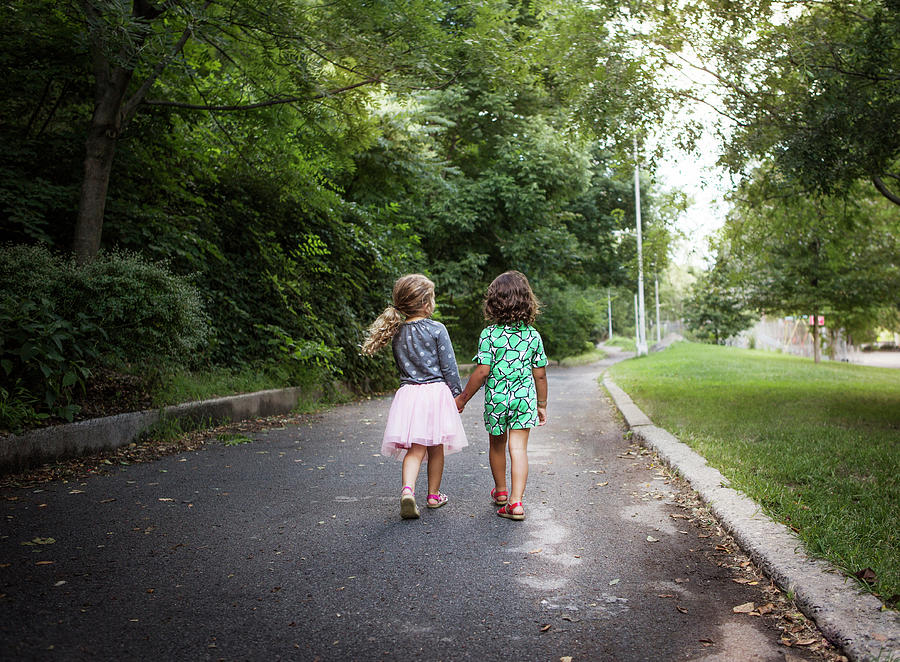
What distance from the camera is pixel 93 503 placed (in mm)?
4477

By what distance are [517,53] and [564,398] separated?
22.1 feet

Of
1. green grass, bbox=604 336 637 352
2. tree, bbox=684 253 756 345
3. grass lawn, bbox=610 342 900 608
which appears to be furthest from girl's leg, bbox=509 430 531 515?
green grass, bbox=604 336 637 352

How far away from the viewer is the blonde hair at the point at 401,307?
4684mm

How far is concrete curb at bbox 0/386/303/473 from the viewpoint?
5.04m

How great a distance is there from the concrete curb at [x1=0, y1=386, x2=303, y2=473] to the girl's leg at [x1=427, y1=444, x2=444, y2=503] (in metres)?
3.12

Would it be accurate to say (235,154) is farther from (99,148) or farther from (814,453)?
(814,453)

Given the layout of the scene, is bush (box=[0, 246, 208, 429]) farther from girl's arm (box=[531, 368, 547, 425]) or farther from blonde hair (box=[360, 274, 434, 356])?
girl's arm (box=[531, 368, 547, 425])

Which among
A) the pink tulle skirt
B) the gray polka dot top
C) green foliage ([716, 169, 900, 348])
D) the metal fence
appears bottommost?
the metal fence

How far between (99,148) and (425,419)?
5.22 m

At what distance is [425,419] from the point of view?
4535 mm

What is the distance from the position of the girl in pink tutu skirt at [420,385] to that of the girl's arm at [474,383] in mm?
65

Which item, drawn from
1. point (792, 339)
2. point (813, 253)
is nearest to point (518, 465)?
point (813, 253)

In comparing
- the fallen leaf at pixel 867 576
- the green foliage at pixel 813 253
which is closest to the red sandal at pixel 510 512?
the fallen leaf at pixel 867 576

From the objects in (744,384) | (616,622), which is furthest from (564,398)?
(616,622)
